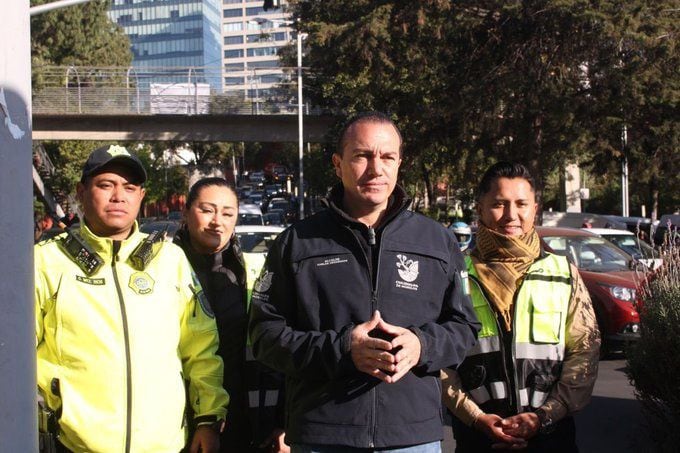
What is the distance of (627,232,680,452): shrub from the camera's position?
189 inches

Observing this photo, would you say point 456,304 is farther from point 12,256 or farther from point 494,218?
point 12,256

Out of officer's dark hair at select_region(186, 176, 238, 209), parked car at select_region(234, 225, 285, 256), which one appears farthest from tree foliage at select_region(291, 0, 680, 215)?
officer's dark hair at select_region(186, 176, 238, 209)

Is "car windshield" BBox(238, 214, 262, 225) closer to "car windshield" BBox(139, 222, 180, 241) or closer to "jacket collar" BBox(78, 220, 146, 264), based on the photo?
"car windshield" BBox(139, 222, 180, 241)

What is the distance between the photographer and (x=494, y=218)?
379 centimetres

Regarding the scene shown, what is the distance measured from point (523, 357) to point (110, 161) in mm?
1827

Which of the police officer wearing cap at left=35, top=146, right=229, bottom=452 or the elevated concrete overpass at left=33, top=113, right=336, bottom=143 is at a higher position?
the elevated concrete overpass at left=33, top=113, right=336, bottom=143

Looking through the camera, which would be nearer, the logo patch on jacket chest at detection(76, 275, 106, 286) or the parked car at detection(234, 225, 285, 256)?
the logo patch on jacket chest at detection(76, 275, 106, 286)

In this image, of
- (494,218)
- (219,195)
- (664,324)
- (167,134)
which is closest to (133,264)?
(219,195)

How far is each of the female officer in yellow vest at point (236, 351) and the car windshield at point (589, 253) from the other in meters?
9.09

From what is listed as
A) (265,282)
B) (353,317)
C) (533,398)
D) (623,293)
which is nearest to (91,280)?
(265,282)

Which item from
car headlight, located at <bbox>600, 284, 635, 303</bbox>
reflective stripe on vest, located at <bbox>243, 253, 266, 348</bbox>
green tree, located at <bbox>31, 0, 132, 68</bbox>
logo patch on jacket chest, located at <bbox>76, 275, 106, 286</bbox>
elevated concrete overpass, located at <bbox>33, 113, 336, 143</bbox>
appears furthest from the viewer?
green tree, located at <bbox>31, 0, 132, 68</bbox>

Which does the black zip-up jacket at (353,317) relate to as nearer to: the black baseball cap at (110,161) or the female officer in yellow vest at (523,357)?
the female officer in yellow vest at (523,357)

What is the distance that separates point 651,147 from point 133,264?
24479mm

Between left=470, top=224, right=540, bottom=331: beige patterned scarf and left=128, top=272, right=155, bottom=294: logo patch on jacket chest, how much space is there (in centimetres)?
139
